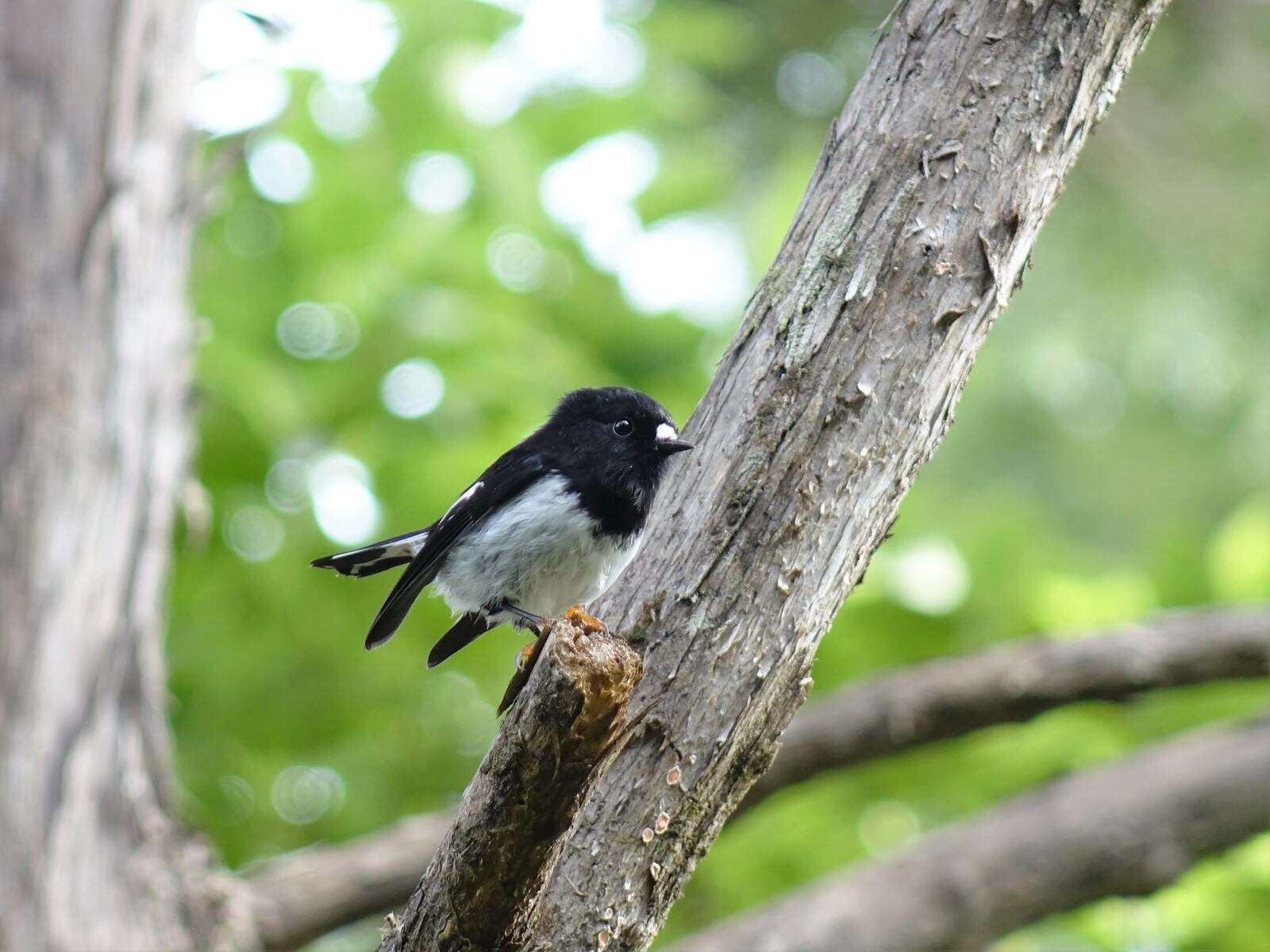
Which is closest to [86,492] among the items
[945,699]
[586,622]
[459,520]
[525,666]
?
[459,520]

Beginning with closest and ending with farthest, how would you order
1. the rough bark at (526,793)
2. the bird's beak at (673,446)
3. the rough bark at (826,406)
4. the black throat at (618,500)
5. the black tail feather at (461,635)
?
the rough bark at (526,793), the rough bark at (826,406), the bird's beak at (673,446), the black throat at (618,500), the black tail feather at (461,635)

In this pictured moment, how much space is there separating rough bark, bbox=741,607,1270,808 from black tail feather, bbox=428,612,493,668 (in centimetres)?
111

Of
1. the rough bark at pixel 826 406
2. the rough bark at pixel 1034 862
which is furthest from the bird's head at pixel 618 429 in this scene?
the rough bark at pixel 1034 862

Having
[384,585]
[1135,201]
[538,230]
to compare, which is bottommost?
[384,585]

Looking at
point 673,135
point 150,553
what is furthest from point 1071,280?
point 150,553

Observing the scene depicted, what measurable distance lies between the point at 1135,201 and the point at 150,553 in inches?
288

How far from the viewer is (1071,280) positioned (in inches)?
356

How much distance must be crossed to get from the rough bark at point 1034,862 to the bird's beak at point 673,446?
161 cm

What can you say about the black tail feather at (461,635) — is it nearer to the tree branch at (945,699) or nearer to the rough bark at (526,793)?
the tree branch at (945,699)

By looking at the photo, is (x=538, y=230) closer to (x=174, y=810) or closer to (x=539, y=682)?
(x=174, y=810)

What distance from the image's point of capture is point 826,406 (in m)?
2.29

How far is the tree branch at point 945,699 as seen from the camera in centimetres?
424

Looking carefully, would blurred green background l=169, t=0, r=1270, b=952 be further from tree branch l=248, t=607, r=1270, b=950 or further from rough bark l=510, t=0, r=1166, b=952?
rough bark l=510, t=0, r=1166, b=952

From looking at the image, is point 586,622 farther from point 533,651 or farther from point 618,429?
point 618,429
